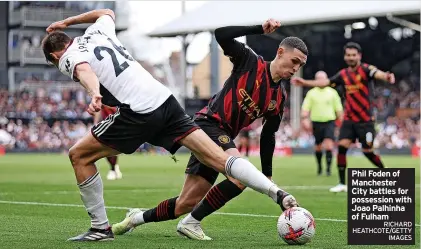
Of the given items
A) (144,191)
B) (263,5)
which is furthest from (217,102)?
(263,5)

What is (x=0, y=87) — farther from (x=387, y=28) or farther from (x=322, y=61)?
(x=387, y=28)

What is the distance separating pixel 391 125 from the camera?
44875 millimetres

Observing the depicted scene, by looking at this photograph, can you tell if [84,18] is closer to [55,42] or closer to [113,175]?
[55,42]

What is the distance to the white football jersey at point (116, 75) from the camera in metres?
8.13

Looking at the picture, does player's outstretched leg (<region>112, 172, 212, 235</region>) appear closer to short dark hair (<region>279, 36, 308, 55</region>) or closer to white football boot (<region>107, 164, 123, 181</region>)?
short dark hair (<region>279, 36, 308, 55</region>)

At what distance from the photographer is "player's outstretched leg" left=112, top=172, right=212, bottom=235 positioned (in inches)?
343

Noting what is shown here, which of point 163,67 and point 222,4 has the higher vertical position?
point 222,4

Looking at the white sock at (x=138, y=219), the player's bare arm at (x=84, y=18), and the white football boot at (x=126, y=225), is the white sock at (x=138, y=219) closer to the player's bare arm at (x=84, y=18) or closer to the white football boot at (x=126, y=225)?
the white football boot at (x=126, y=225)

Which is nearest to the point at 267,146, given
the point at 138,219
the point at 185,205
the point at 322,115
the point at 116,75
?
the point at 185,205

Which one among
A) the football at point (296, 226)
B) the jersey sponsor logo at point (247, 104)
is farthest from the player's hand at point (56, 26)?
the football at point (296, 226)

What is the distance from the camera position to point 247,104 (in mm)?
8617

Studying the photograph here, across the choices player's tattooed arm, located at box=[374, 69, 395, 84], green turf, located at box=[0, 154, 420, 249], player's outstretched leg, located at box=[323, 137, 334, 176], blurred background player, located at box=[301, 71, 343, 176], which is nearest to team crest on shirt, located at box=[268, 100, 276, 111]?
green turf, located at box=[0, 154, 420, 249]

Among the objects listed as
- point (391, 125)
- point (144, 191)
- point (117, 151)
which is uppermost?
point (117, 151)

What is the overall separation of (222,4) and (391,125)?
9889 millimetres
